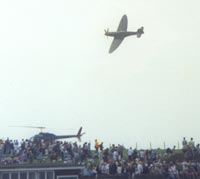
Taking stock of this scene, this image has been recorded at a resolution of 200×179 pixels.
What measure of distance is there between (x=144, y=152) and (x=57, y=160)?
670cm

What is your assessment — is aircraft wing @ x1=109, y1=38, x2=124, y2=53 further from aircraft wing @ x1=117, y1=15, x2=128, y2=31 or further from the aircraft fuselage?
aircraft wing @ x1=117, y1=15, x2=128, y2=31

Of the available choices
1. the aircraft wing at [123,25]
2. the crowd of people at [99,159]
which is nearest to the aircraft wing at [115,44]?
the aircraft wing at [123,25]

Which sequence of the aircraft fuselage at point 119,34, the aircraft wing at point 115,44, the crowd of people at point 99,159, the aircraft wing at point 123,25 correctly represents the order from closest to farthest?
1. the crowd of people at point 99,159
2. the aircraft fuselage at point 119,34
3. the aircraft wing at point 115,44
4. the aircraft wing at point 123,25

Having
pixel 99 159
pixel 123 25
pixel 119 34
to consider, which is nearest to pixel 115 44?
pixel 123 25

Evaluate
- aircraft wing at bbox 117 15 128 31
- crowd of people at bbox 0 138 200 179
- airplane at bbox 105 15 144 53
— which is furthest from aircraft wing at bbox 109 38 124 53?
crowd of people at bbox 0 138 200 179

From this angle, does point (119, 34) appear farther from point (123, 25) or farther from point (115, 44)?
point (115, 44)

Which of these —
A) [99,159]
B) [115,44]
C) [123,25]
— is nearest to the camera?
[99,159]

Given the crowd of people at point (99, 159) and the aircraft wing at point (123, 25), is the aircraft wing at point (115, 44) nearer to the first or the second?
the aircraft wing at point (123, 25)

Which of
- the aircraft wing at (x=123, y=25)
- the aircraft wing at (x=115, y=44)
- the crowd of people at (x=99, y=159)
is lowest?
the crowd of people at (x=99, y=159)

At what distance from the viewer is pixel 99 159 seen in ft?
236

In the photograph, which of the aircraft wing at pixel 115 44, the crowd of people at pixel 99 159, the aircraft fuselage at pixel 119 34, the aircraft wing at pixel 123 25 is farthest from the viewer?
the aircraft wing at pixel 123 25

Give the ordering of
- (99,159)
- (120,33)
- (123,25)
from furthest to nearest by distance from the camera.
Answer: (123,25), (120,33), (99,159)

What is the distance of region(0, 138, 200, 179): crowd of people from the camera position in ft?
226

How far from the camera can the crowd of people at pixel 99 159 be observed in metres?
68.8
